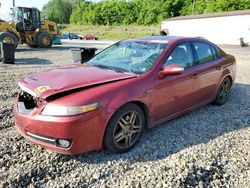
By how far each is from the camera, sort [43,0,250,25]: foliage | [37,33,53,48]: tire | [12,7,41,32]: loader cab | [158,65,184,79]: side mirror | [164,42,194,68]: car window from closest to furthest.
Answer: [158,65,184,79]: side mirror < [164,42,194,68]: car window < [12,7,41,32]: loader cab < [37,33,53,48]: tire < [43,0,250,25]: foliage

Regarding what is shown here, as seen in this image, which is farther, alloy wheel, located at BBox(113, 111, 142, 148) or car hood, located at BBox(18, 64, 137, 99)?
alloy wheel, located at BBox(113, 111, 142, 148)

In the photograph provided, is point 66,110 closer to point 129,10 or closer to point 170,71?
point 170,71

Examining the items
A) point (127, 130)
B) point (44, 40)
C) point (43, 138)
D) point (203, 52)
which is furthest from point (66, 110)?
point (44, 40)

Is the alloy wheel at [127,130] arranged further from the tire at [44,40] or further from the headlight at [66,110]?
the tire at [44,40]

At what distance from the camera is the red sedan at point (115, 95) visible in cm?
315

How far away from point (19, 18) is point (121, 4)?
6520 centimetres

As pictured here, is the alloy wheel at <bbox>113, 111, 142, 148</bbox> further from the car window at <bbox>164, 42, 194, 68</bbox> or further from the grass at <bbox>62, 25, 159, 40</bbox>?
the grass at <bbox>62, 25, 159, 40</bbox>

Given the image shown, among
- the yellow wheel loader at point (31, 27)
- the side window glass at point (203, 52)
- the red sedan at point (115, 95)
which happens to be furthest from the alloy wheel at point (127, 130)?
the yellow wheel loader at point (31, 27)

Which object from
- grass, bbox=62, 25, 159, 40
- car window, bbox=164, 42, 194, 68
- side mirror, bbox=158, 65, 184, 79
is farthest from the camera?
grass, bbox=62, 25, 159, 40

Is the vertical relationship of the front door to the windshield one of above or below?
below

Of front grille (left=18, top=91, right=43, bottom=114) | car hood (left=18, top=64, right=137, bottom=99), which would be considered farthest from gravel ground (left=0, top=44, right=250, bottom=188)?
car hood (left=18, top=64, right=137, bottom=99)

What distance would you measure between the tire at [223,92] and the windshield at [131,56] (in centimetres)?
194

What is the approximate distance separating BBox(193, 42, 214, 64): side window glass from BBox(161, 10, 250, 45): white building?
90.4 ft

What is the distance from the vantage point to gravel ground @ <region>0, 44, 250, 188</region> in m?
3.09
